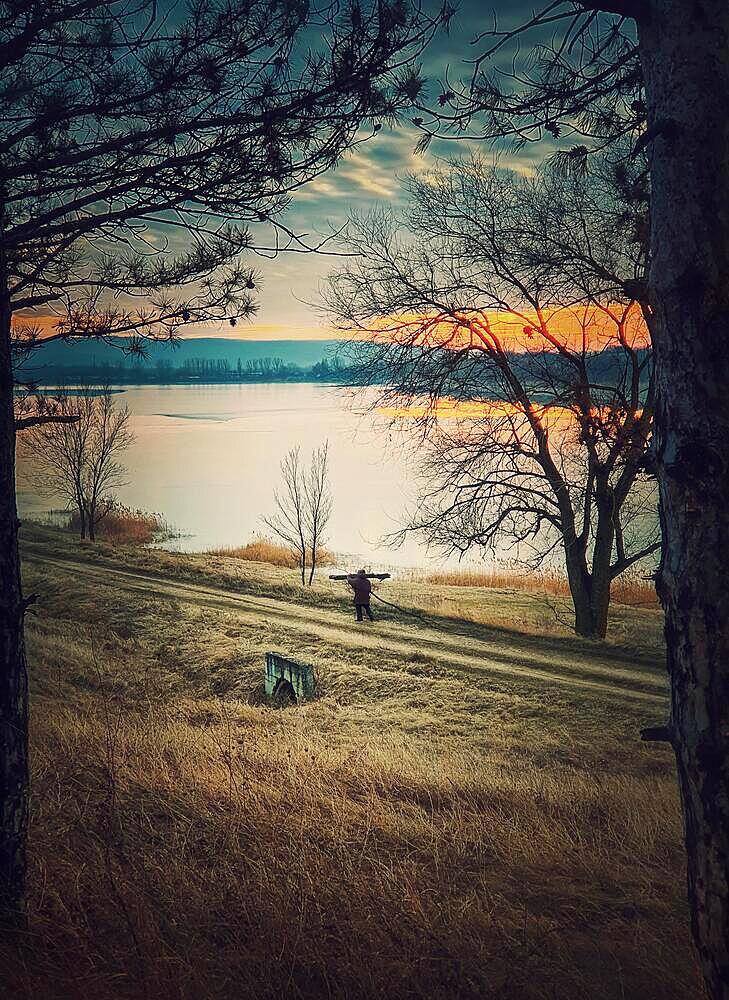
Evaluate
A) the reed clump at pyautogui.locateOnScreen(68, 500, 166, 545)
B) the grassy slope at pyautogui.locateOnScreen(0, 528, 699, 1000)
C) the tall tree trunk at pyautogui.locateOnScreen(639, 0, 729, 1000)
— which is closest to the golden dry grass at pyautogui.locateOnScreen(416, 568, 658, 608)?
the grassy slope at pyautogui.locateOnScreen(0, 528, 699, 1000)

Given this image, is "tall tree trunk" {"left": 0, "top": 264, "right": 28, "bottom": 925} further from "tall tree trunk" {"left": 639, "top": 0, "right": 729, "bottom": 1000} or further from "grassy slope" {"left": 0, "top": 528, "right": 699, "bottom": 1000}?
"tall tree trunk" {"left": 639, "top": 0, "right": 729, "bottom": 1000}

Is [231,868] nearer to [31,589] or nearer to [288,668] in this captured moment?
[288,668]

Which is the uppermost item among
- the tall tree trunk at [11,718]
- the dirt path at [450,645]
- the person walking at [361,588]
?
the tall tree trunk at [11,718]

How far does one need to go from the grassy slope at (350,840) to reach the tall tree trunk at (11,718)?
287 millimetres

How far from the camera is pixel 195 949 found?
3920 millimetres

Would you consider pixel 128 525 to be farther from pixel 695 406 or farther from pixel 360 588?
pixel 695 406

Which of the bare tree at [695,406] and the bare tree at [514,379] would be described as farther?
the bare tree at [514,379]

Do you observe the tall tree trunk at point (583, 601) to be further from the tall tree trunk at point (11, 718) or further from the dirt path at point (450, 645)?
the tall tree trunk at point (11, 718)

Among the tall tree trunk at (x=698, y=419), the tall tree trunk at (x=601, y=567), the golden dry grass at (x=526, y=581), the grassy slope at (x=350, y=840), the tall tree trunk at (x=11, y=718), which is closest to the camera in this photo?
the tall tree trunk at (x=698, y=419)

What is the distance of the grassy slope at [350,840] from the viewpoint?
378 cm

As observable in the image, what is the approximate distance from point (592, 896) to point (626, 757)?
665 centimetres

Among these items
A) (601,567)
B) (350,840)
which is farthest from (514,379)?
(350,840)

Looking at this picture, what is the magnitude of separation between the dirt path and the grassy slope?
0.41 meters

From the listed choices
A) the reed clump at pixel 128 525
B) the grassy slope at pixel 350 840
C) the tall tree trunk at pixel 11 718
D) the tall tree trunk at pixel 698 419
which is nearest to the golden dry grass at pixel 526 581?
the grassy slope at pixel 350 840
